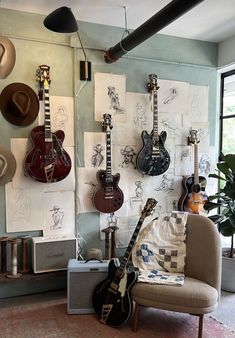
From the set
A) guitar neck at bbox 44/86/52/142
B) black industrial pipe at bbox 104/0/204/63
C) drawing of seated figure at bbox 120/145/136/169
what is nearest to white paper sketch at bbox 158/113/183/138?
drawing of seated figure at bbox 120/145/136/169

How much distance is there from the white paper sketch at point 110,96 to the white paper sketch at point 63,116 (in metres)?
0.26

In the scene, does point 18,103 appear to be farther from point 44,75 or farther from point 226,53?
point 226,53

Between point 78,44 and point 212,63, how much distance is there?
1.58m

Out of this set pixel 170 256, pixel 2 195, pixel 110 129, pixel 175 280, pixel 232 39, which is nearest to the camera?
pixel 175 280

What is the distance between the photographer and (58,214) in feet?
10.4

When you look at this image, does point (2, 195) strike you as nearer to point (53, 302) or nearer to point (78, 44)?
point (53, 302)

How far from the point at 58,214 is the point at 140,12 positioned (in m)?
2.01

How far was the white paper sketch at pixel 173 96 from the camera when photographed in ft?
11.6

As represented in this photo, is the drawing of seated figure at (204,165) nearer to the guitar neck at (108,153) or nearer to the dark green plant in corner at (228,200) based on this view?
the dark green plant in corner at (228,200)

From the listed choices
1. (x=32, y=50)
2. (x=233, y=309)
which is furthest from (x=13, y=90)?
(x=233, y=309)

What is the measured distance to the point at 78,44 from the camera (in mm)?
3158

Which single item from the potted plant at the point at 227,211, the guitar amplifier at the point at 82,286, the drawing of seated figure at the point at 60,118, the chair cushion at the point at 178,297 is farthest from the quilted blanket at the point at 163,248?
the drawing of seated figure at the point at 60,118

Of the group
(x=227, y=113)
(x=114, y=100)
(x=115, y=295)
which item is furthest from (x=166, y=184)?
(x=115, y=295)

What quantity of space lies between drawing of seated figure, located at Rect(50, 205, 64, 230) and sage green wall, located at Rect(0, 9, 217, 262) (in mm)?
173
